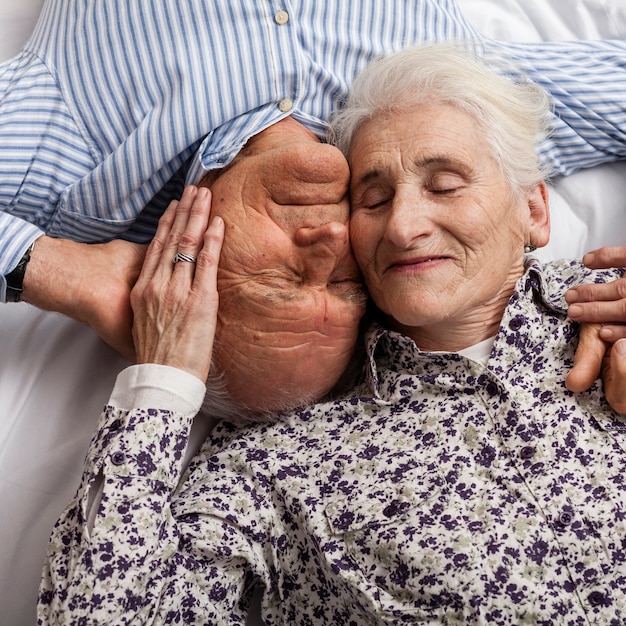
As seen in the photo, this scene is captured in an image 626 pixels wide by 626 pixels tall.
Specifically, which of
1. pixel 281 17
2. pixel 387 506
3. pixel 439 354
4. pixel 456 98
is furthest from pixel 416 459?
pixel 281 17

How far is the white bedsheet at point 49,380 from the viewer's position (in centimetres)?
182

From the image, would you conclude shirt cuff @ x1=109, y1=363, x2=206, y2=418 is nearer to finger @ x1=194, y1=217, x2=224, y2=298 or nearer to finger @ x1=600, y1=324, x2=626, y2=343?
finger @ x1=194, y1=217, x2=224, y2=298

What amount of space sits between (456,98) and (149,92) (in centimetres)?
71

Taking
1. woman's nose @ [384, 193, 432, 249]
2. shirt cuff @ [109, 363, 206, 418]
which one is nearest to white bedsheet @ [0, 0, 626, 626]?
shirt cuff @ [109, 363, 206, 418]

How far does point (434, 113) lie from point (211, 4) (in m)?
0.59

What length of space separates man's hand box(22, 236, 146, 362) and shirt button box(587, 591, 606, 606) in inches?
44.1

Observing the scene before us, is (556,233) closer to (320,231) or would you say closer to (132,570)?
(320,231)

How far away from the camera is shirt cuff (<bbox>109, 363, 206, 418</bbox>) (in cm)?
160

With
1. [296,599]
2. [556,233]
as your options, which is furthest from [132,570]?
[556,233]

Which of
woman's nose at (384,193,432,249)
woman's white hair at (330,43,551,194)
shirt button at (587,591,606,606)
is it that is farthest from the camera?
woman's white hair at (330,43,551,194)

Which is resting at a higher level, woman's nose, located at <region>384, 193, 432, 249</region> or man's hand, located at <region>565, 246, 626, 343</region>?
woman's nose, located at <region>384, 193, 432, 249</region>

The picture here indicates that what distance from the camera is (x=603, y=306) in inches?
67.2

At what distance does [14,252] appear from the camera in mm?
1689

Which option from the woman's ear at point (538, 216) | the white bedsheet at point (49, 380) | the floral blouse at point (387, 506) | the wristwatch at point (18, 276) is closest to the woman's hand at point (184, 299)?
the floral blouse at point (387, 506)
